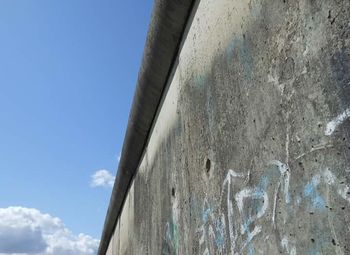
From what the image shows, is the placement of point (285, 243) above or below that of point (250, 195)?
below

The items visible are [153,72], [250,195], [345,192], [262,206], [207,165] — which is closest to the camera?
[345,192]

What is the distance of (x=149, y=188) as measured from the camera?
4.03 metres

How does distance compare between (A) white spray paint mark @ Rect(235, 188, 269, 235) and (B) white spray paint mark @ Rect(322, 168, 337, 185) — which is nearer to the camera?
(B) white spray paint mark @ Rect(322, 168, 337, 185)

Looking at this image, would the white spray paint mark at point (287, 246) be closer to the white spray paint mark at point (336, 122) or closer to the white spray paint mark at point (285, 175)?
the white spray paint mark at point (285, 175)

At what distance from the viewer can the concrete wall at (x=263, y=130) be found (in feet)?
3.85

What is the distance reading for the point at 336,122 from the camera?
116 centimetres

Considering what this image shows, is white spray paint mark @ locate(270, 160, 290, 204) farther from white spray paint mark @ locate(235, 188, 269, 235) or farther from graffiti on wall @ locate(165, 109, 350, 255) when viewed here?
white spray paint mark @ locate(235, 188, 269, 235)

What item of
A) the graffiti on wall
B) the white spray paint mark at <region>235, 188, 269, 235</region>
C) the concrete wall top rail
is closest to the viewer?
the graffiti on wall

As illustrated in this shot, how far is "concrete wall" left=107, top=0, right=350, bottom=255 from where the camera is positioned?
46.2 inches

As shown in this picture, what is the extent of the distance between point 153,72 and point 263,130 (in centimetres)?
197

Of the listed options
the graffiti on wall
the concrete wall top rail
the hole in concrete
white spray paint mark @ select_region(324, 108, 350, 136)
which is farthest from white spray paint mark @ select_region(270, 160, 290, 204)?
the concrete wall top rail

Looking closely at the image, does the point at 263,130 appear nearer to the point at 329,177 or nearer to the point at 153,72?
the point at 329,177

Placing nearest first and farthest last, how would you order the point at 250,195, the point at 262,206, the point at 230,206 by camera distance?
the point at 262,206 → the point at 250,195 → the point at 230,206

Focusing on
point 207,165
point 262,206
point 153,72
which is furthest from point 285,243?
point 153,72
